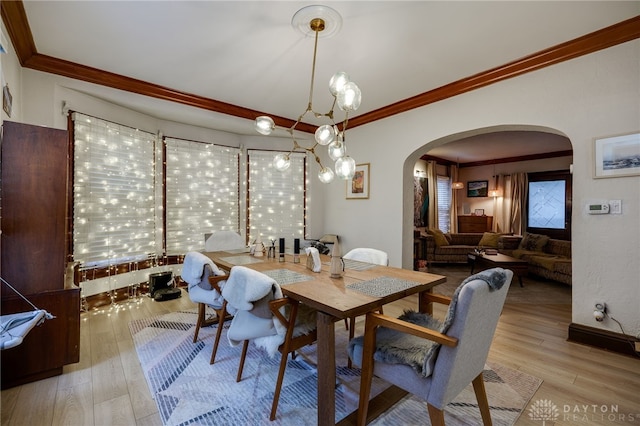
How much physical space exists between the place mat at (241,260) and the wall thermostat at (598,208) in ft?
9.81

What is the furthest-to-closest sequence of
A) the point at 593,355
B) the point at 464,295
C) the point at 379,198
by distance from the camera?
the point at 379,198
the point at 593,355
the point at 464,295

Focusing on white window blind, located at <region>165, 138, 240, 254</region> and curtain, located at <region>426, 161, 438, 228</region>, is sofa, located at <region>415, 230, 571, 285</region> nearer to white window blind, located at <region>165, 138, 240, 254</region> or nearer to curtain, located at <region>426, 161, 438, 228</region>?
curtain, located at <region>426, 161, 438, 228</region>

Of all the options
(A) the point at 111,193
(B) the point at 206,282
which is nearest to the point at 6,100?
(A) the point at 111,193

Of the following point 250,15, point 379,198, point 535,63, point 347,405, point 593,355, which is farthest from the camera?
point 379,198

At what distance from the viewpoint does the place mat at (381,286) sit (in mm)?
1678

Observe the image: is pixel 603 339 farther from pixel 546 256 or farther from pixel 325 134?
pixel 546 256

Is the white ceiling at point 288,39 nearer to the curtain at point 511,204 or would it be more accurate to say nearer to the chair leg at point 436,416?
the chair leg at point 436,416

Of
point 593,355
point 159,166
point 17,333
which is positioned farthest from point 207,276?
point 593,355

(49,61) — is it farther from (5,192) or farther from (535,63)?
(535,63)

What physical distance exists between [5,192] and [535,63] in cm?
444

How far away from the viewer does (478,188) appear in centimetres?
804

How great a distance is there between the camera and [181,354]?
2.38m

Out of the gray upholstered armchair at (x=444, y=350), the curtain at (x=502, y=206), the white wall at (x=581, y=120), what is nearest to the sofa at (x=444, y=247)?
the curtain at (x=502, y=206)

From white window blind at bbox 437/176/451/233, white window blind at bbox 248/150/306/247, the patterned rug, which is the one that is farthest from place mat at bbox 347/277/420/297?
white window blind at bbox 437/176/451/233
